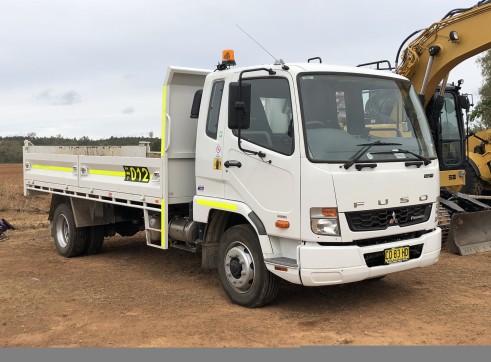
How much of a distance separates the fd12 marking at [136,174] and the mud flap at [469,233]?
15.9ft

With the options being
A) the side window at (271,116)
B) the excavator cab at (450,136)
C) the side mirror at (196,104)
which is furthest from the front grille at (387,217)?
the excavator cab at (450,136)

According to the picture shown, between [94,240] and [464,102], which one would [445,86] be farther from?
[94,240]

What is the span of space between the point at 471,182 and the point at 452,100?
2608 millimetres

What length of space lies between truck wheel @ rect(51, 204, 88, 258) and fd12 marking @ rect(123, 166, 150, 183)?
204 cm

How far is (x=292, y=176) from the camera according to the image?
5297 mm

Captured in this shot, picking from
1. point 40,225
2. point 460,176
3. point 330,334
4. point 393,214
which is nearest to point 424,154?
point 393,214

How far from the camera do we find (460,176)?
1030 cm

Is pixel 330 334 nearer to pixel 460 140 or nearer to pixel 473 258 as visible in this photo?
pixel 473 258

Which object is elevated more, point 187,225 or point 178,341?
point 187,225

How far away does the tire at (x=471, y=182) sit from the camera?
12.3 m

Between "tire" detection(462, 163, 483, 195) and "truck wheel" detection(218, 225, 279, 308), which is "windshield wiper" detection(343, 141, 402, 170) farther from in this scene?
"tire" detection(462, 163, 483, 195)

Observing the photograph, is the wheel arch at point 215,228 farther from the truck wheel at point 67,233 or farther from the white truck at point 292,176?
the truck wheel at point 67,233

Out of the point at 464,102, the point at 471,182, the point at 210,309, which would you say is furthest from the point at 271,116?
the point at 471,182

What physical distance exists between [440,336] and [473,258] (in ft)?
12.6
